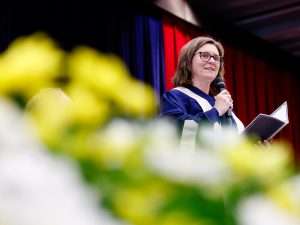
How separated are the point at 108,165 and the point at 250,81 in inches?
229

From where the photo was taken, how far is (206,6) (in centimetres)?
530

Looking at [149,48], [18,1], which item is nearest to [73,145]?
[18,1]

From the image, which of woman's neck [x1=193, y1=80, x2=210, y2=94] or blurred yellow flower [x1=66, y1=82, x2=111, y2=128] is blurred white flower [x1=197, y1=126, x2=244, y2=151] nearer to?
blurred yellow flower [x1=66, y1=82, x2=111, y2=128]

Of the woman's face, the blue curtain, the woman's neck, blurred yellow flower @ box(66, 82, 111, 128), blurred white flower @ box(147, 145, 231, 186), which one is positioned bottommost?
blurred white flower @ box(147, 145, 231, 186)

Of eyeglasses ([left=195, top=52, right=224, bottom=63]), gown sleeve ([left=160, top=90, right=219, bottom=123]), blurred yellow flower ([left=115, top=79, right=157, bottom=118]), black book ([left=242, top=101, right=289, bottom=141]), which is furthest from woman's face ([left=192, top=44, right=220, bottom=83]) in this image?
blurred yellow flower ([left=115, top=79, right=157, bottom=118])

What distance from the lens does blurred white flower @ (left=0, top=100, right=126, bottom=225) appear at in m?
0.19

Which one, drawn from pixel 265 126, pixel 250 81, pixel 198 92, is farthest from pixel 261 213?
pixel 250 81

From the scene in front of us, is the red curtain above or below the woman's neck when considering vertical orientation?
above

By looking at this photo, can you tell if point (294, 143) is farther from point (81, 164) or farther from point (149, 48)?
point (81, 164)

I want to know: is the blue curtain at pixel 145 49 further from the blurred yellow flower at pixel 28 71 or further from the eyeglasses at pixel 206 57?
the blurred yellow flower at pixel 28 71

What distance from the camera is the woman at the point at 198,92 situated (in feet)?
6.98

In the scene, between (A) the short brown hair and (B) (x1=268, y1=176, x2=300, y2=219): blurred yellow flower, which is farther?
(A) the short brown hair

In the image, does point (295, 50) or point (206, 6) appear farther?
point (295, 50)

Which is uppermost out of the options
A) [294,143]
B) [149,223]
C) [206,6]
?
[206,6]
